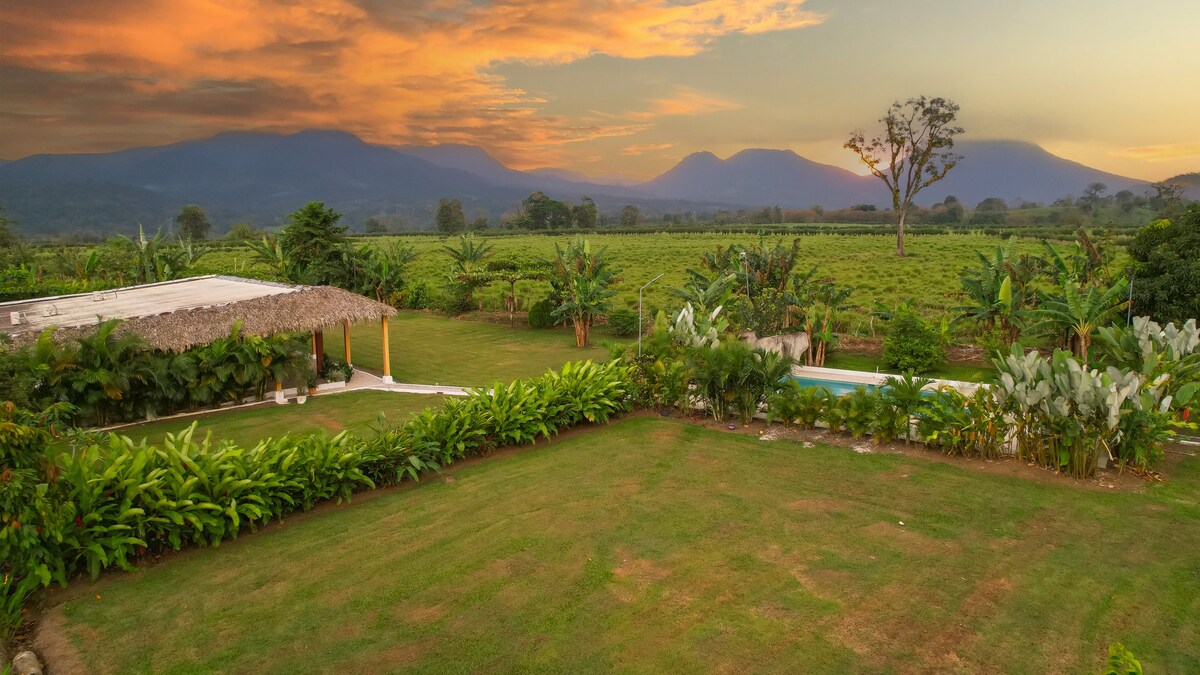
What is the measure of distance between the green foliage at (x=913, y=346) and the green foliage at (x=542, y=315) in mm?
9986

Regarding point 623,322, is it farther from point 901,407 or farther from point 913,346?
point 901,407

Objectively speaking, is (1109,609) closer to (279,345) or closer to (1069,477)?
(1069,477)

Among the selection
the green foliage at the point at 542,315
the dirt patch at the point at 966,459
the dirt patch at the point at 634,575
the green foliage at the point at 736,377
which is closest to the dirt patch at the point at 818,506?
the dirt patch at the point at 966,459

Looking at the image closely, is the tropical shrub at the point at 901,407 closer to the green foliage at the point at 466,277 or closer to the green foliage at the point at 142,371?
the green foliage at the point at 142,371

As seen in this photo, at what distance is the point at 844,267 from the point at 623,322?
20267 millimetres

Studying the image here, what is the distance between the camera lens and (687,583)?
5.36m

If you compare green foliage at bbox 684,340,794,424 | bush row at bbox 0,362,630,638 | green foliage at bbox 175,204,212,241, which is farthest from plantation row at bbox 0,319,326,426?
green foliage at bbox 175,204,212,241

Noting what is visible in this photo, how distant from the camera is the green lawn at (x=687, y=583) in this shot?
4.54 m

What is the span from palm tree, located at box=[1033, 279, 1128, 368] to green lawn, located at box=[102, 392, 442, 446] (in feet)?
36.6

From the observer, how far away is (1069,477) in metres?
7.52

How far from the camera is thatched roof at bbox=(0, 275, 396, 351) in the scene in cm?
1137

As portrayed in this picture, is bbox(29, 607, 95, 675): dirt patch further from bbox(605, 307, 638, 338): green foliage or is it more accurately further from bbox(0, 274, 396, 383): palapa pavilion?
bbox(605, 307, 638, 338): green foliage

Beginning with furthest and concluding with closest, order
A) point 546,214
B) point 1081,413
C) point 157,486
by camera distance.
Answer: point 546,214 < point 1081,413 < point 157,486

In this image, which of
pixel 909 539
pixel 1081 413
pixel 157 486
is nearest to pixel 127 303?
pixel 157 486
